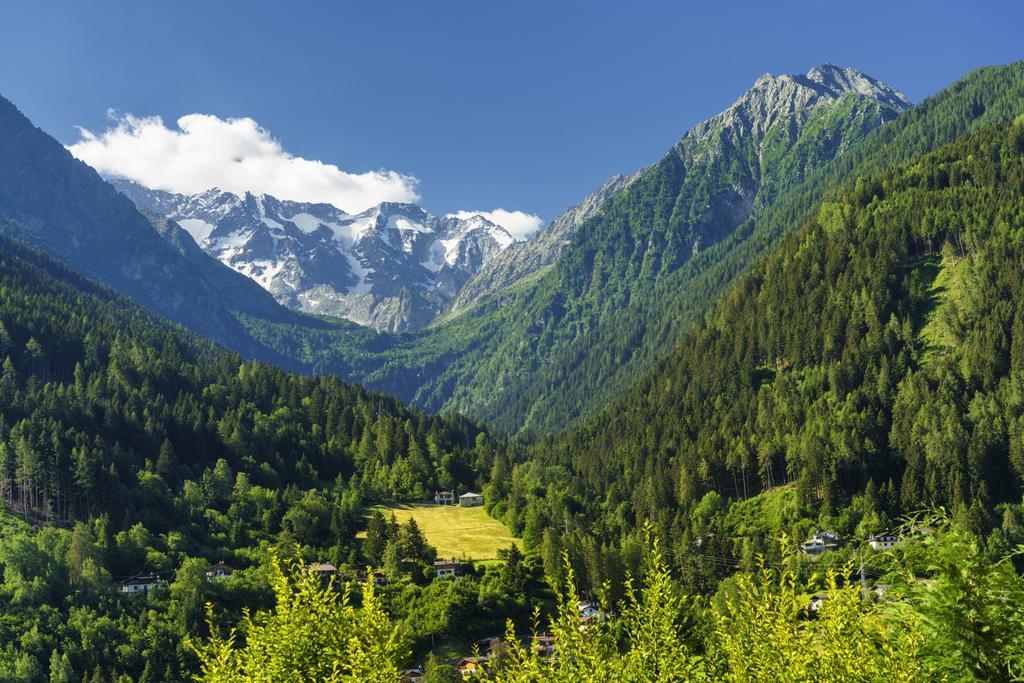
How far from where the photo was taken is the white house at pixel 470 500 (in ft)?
614

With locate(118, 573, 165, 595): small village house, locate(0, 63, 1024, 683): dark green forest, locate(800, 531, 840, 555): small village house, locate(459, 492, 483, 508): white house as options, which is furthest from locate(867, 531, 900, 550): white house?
locate(118, 573, 165, 595): small village house

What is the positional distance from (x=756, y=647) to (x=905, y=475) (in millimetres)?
147683

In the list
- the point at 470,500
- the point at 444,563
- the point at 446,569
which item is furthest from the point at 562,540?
the point at 470,500

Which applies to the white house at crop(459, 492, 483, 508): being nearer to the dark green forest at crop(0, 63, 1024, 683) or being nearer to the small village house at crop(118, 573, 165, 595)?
the dark green forest at crop(0, 63, 1024, 683)

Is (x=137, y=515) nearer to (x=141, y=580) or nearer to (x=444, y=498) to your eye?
(x=141, y=580)

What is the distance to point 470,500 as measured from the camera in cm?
18788

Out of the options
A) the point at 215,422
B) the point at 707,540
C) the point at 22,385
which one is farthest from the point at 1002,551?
the point at 22,385

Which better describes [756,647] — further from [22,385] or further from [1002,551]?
[22,385]

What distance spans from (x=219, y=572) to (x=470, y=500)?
70.1 metres

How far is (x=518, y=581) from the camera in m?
134

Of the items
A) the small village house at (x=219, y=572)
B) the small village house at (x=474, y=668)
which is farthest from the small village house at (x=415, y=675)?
the small village house at (x=219, y=572)

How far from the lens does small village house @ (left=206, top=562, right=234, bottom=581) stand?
125938 millimetres

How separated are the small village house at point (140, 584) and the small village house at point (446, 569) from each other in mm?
42744

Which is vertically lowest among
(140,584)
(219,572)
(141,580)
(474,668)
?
(474,668)
